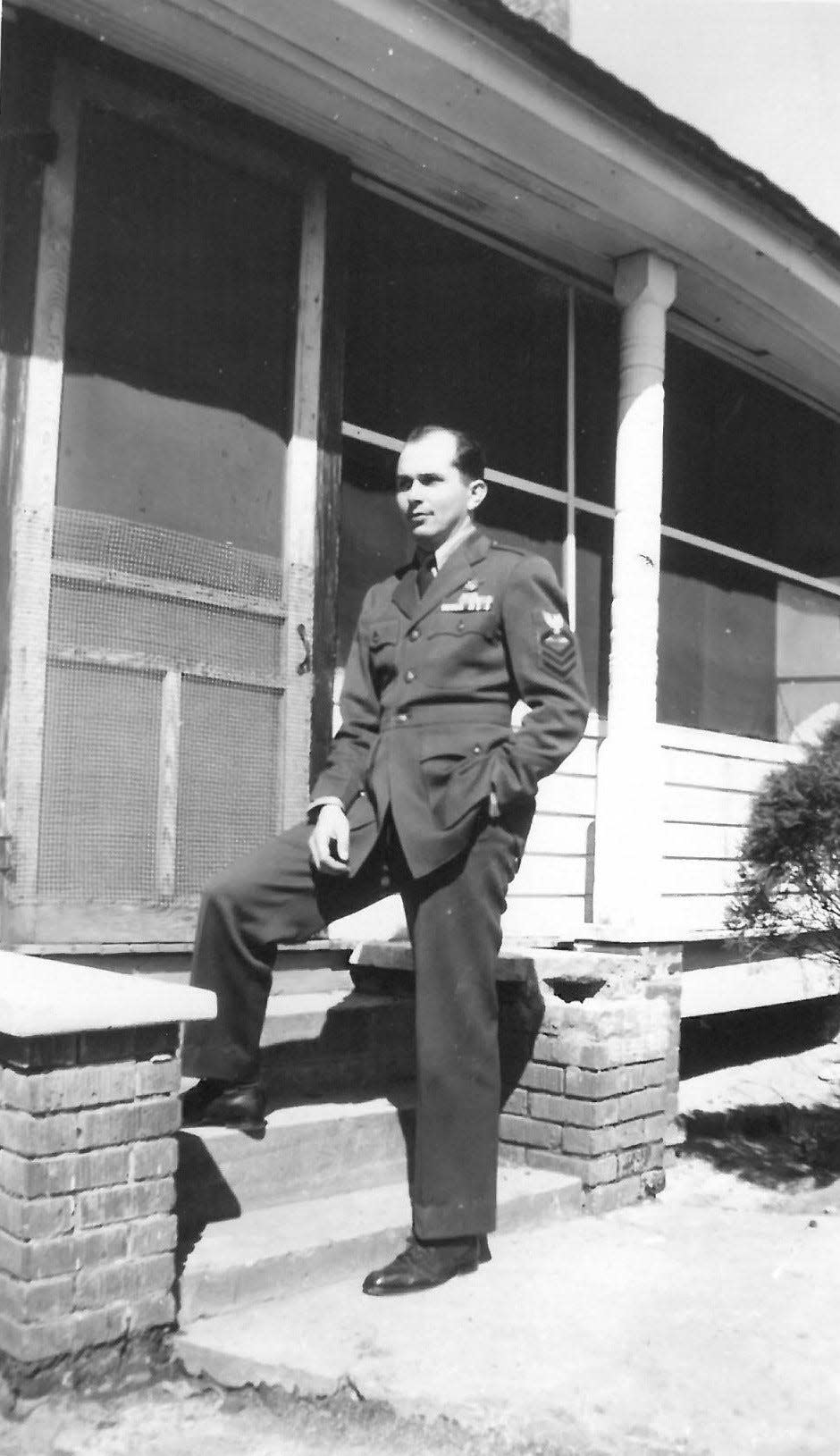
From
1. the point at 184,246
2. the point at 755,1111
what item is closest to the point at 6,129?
the point at 184,246

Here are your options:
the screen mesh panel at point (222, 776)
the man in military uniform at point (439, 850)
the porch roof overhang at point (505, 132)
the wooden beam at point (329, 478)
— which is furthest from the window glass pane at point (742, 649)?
the man in military uniform at point (439, 850)

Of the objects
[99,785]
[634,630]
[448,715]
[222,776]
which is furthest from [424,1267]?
[634,630]

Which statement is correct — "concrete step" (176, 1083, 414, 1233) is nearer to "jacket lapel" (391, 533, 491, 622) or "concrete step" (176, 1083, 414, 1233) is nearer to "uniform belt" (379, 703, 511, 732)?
"uniform belt" (379, 703, 511, 732)

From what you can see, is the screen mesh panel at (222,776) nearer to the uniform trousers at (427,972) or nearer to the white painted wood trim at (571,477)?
the uniform trousers at (427,972)

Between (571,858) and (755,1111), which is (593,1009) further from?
(755,1111)

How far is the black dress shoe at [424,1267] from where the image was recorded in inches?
123

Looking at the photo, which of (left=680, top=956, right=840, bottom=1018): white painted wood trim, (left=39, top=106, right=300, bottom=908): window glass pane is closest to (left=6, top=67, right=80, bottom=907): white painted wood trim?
(left=39, top=106, right=300, bottom=908): window glass pane

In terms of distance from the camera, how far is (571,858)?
19.7 feet

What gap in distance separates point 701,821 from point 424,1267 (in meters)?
3.86

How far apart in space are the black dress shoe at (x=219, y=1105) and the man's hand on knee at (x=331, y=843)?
606 millimetres

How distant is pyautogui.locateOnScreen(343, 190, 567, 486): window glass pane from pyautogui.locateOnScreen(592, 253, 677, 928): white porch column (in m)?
0.41

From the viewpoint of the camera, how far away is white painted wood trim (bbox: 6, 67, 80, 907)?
13.4 feet

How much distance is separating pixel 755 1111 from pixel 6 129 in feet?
16.4

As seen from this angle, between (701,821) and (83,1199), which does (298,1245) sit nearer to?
(83,1199)
